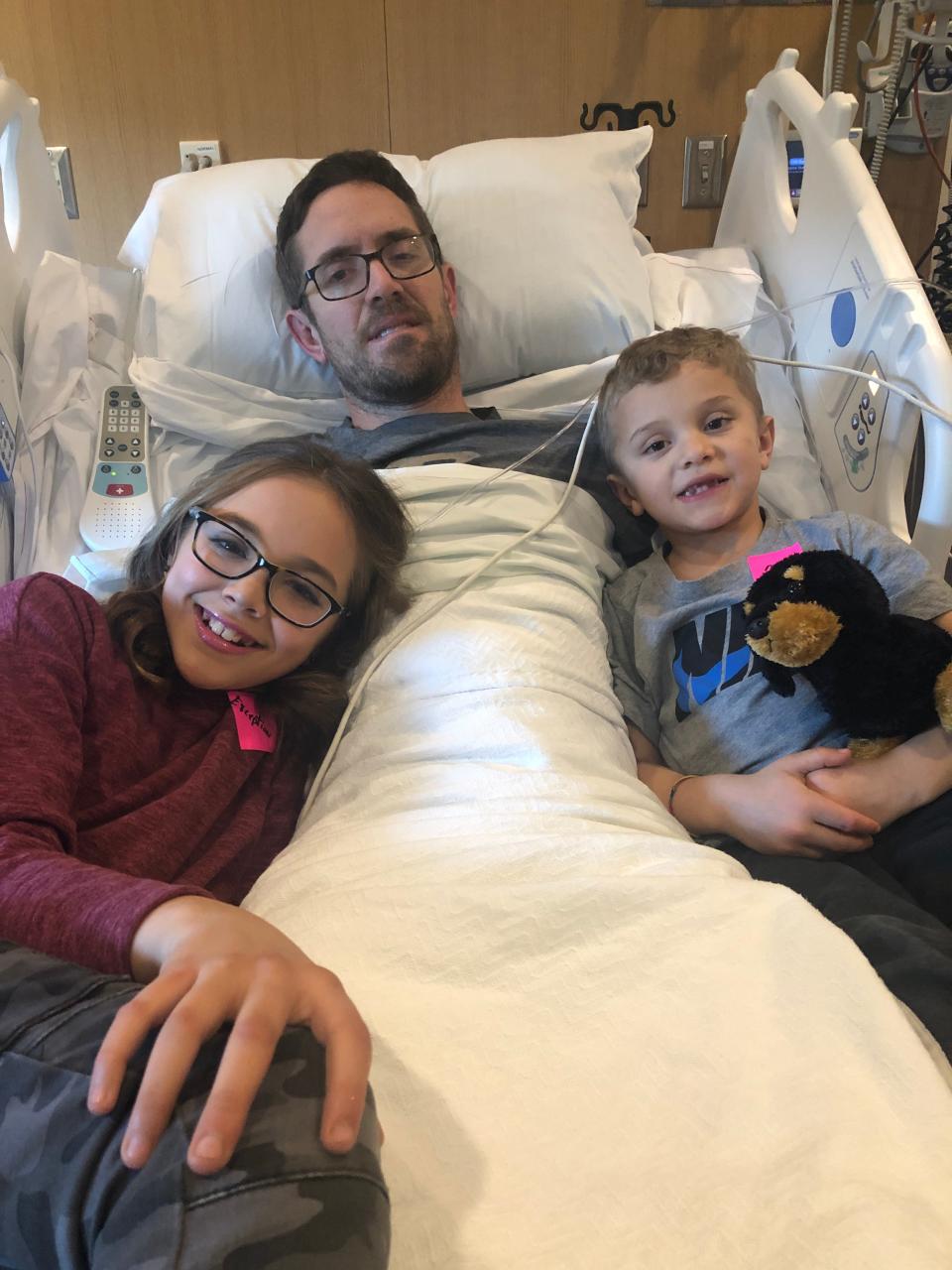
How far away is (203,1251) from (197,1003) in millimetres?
123

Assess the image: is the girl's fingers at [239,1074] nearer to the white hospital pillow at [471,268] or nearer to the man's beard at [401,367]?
the man's beard at [401,367]

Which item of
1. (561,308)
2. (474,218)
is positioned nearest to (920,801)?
(561,308)

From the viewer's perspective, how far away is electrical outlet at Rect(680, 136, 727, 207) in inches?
87.4

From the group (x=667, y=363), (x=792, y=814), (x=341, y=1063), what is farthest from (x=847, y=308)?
(x=341, y=1063)

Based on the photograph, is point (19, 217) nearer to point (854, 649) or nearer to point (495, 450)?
point (495, 450)

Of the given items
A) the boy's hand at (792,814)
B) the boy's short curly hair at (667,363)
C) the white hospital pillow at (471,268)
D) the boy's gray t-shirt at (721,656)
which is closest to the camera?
the boy's hand at (792,814)

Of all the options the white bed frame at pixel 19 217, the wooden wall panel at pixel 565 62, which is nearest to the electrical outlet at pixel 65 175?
the white bed frame at pixel 19 217

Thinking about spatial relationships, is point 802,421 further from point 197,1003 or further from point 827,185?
point 197,1003

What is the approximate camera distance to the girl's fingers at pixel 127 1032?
1.69ft

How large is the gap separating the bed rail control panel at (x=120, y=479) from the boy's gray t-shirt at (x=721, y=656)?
758mm

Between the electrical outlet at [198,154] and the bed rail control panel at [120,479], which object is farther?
the electrical outlet at [198,154]


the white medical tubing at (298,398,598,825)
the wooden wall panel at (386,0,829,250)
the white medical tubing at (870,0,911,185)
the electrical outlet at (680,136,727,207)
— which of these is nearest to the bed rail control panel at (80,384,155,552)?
the white medical tubing at (298,398,598,825)

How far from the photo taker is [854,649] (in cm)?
104

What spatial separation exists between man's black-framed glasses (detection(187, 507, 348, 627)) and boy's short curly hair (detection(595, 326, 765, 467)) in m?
0.52
